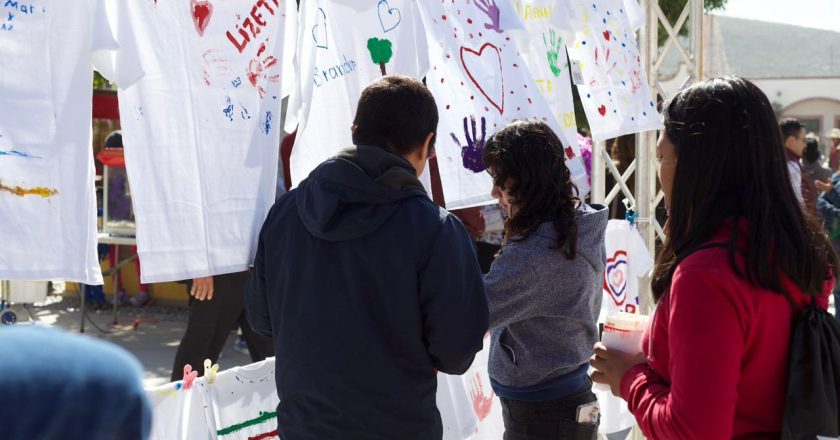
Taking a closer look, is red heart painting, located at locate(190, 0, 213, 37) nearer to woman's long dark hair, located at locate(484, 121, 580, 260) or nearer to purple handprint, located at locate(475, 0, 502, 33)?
woman's long dark hair, located at locate(484, 121, 580, 260)

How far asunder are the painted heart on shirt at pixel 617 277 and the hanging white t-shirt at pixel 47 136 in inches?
109

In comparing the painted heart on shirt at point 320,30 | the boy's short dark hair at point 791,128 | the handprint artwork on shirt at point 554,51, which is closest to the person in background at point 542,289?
the painted heart on shirt at point 320,30

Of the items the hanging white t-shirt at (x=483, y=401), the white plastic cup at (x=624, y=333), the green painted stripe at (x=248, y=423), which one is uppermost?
the white plastic cup at (x=624, y=333)

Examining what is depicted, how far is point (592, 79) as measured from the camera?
434 centimetres

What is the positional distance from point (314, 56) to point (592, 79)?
1.85m

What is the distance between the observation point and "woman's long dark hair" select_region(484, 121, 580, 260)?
2604mm

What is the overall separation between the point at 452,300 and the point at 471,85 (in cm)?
147

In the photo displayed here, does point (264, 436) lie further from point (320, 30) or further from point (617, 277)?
point (617, 277)

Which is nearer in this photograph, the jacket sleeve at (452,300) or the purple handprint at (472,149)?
the jacket sleeve at (452,300)

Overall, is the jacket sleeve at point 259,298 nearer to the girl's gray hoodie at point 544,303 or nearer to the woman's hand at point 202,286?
the girl's gray hoodie at point 544,303

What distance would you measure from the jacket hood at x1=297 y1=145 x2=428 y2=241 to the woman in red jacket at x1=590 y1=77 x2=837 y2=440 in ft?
2.05

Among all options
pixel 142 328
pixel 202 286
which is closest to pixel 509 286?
pixel 202 286

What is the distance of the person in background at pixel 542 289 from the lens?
8.45 ft

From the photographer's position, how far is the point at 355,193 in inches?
82.5
